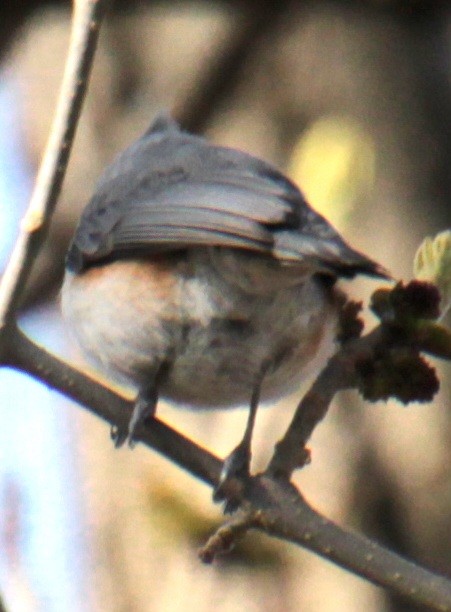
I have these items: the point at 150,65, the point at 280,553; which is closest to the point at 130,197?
the point at 280,553

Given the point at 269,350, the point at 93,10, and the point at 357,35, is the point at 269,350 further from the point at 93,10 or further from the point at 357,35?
the point at 357,35

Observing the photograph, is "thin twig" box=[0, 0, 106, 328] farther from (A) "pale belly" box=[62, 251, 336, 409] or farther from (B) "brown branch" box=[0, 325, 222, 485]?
(A) "pale belly" box=[62, 251, 336, 409]

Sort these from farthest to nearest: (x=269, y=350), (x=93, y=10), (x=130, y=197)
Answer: (x=130, y=197) → (x=269, y=350) → (x=93, y=10)

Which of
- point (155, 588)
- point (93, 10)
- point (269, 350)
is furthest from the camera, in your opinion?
point (155, 588)

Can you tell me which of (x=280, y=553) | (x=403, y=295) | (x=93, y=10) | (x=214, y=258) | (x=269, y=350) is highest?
(x=93, y=10)

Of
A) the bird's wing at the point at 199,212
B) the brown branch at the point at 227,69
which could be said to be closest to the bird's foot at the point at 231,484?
the bird's wing at the point at 199,212

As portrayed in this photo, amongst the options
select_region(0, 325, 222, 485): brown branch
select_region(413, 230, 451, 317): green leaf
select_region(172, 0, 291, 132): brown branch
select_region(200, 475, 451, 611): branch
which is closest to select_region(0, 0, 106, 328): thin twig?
select_region(0, 325, 222, 485): brown branch

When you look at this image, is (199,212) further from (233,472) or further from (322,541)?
(322,541)
